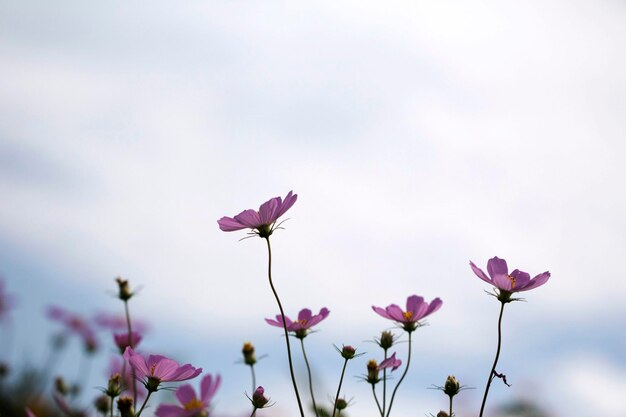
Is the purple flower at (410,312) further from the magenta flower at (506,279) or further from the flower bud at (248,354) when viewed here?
the flower bud at (248,354)

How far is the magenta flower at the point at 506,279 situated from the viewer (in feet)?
5.24

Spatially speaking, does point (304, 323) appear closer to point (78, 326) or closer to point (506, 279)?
point (506, 279)

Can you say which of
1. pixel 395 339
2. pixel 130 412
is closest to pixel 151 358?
pixel 130 412

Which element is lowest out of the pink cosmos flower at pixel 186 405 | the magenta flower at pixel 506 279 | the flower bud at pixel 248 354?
the pink cosmos flower at pixel 186 405

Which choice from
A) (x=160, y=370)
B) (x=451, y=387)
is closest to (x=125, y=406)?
(x=160, y=370)

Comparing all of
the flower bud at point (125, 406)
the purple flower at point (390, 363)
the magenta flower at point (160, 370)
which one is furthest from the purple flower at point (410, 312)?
the flower bud at point (125, 406)

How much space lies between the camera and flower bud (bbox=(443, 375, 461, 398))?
159cm

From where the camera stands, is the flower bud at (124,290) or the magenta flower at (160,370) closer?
the magenta flower at (160,370)

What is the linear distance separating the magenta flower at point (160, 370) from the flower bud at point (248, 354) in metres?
0.57

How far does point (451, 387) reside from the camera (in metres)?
1.60

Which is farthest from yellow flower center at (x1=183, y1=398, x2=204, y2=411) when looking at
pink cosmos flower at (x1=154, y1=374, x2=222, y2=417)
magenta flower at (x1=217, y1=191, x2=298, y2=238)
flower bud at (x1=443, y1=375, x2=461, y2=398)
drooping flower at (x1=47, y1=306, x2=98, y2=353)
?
drooping flower at (x1=47, y1=306, x2=98, y2=353)

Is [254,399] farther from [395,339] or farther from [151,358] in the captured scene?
[395,339]

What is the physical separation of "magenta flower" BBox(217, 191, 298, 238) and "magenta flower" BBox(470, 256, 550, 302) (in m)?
0.48

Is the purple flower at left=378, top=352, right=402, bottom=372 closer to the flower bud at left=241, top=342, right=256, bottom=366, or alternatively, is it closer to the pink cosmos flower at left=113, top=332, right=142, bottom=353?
the flower bud at left=241, top=342, right=256, bottom=366
